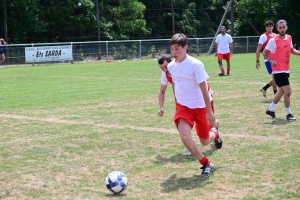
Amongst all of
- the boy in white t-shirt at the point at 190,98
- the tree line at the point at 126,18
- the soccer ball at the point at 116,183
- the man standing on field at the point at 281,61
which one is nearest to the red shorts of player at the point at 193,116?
the boy in white t-shirt at the point at 190,98

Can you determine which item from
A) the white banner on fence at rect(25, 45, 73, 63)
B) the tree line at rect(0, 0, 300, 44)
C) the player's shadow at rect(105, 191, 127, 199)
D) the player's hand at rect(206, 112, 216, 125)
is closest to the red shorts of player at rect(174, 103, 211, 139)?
the player's hand at rect(206, 112, 216, 125)

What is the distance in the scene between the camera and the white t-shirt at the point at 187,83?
6340 millimetres

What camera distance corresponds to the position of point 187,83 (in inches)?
253

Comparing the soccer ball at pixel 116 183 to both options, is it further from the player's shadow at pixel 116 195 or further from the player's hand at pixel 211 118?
the player's hand at pixel 211 118

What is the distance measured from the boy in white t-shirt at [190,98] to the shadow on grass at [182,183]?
142 millimetres

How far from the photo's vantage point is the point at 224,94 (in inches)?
581

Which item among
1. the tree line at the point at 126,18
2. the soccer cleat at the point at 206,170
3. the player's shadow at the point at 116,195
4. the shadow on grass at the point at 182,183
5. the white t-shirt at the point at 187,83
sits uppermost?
the tree line at the point at 126,18

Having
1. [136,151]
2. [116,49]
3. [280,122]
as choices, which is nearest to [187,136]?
[136,151]

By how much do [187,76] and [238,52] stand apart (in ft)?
135

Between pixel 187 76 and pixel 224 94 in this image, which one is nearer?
pixel 187 76

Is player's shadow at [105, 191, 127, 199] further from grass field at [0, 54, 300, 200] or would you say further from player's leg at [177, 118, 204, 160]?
player's leg at [177, 118, 204, 160]

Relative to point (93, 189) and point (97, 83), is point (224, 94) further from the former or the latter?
point (93, 189)

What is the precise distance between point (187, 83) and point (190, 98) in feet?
0.60

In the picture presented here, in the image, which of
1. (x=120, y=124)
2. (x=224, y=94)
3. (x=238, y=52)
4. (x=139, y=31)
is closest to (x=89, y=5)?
(x=139, y=31)
